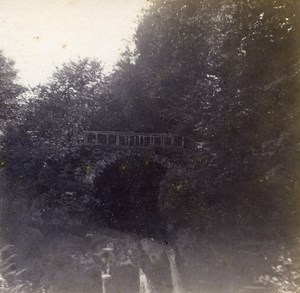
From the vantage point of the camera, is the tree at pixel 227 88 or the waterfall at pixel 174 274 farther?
the waterfall at pixel 174 274

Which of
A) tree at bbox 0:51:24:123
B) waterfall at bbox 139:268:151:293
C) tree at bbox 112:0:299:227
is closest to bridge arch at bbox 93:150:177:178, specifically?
tree at bbox 112:0:299:227

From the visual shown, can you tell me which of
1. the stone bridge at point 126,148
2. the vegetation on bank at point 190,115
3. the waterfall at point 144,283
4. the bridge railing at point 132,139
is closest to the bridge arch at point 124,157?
the stone bridge at point 126,148

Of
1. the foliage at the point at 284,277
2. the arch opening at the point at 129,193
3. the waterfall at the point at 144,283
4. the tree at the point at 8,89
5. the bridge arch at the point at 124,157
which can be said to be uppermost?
the tree at the point at 8,89

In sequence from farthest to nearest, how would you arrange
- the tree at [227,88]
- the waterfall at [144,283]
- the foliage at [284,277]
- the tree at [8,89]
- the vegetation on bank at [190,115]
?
1. the tree at [8,89]
2. the waterfall at [144,283]
3. the foliage at [284,277]
4. the vegetation on bank at [190,115]
5. the tree at [227,88]

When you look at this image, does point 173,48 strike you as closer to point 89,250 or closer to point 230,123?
point 230,123

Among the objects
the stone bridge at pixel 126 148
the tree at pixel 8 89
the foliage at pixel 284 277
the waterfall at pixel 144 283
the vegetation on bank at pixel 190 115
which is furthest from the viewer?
the tree at pixel 8 89

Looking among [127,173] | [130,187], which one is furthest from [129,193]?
[127,173]

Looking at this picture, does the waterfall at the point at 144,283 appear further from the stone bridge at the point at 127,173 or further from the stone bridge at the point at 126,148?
the stone bridge at the point at 126,148

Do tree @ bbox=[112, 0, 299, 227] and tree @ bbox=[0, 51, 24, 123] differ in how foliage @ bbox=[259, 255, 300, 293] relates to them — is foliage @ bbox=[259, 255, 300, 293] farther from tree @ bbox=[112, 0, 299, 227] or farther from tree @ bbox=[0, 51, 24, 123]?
tree @ bbox=[0, 51, 24, 123]
